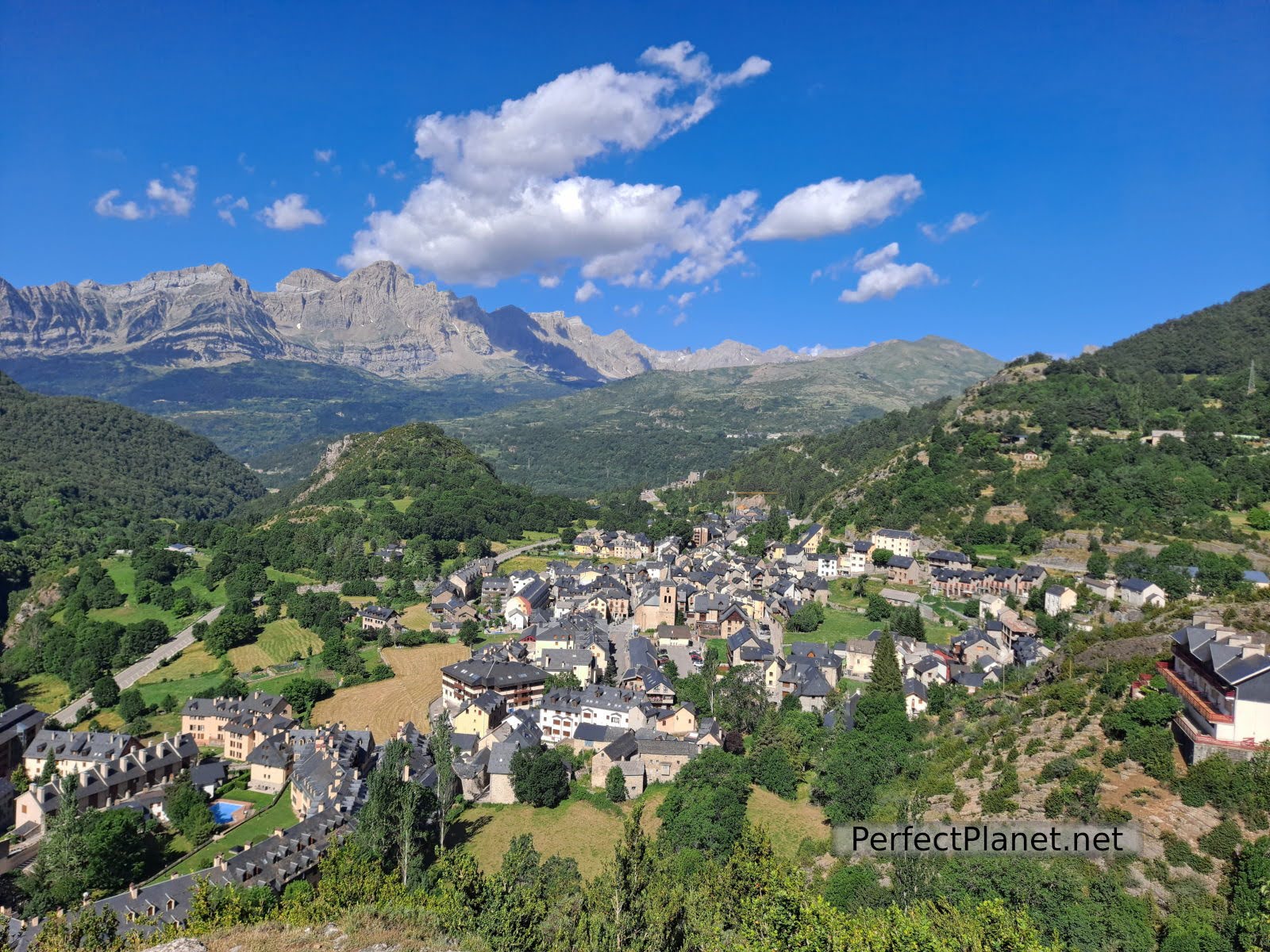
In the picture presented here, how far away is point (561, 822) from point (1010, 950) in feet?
93.1

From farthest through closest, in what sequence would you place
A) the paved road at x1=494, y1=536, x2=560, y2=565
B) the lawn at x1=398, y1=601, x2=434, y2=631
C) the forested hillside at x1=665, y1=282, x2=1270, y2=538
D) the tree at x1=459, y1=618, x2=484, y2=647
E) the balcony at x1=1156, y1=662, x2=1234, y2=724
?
the paved road at x1=494, y1=536, x2=560, y2=565, the forested hillside at x1=665, y1=282, x2=1270, y2=538, the lawn at x1=398, y1=601, x2=434, y2=631, the tree at x1=459, y1=618, x2=484, y2=647, the balcony at x1=1156, y1=662, x2=1234, y2=724

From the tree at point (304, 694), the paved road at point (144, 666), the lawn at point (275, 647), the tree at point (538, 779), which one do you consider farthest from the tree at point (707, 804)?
the paved road at point (144, 666)

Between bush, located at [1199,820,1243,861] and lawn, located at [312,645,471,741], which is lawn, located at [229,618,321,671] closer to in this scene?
lawn, located at [312,645,471,741]

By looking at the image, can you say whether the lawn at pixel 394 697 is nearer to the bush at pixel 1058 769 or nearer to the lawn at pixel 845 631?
the lawn at pixel 845 631

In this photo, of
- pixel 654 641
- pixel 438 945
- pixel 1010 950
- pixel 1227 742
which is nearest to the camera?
pixel 1010 950

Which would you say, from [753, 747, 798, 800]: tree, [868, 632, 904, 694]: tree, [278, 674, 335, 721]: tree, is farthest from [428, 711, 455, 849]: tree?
[868, 632, 904, 694]: tree

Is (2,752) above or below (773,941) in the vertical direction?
below

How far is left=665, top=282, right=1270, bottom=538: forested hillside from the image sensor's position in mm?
82562

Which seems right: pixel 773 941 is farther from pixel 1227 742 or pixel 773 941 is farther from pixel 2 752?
pixel 2 752

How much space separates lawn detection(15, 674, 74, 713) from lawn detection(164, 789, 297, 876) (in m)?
31.3

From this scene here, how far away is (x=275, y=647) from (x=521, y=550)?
42.3 m

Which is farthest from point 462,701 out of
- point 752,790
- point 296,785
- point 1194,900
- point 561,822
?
point 1194,900

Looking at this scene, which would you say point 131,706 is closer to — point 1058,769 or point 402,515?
point 402,515

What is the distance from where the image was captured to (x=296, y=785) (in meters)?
44.9
